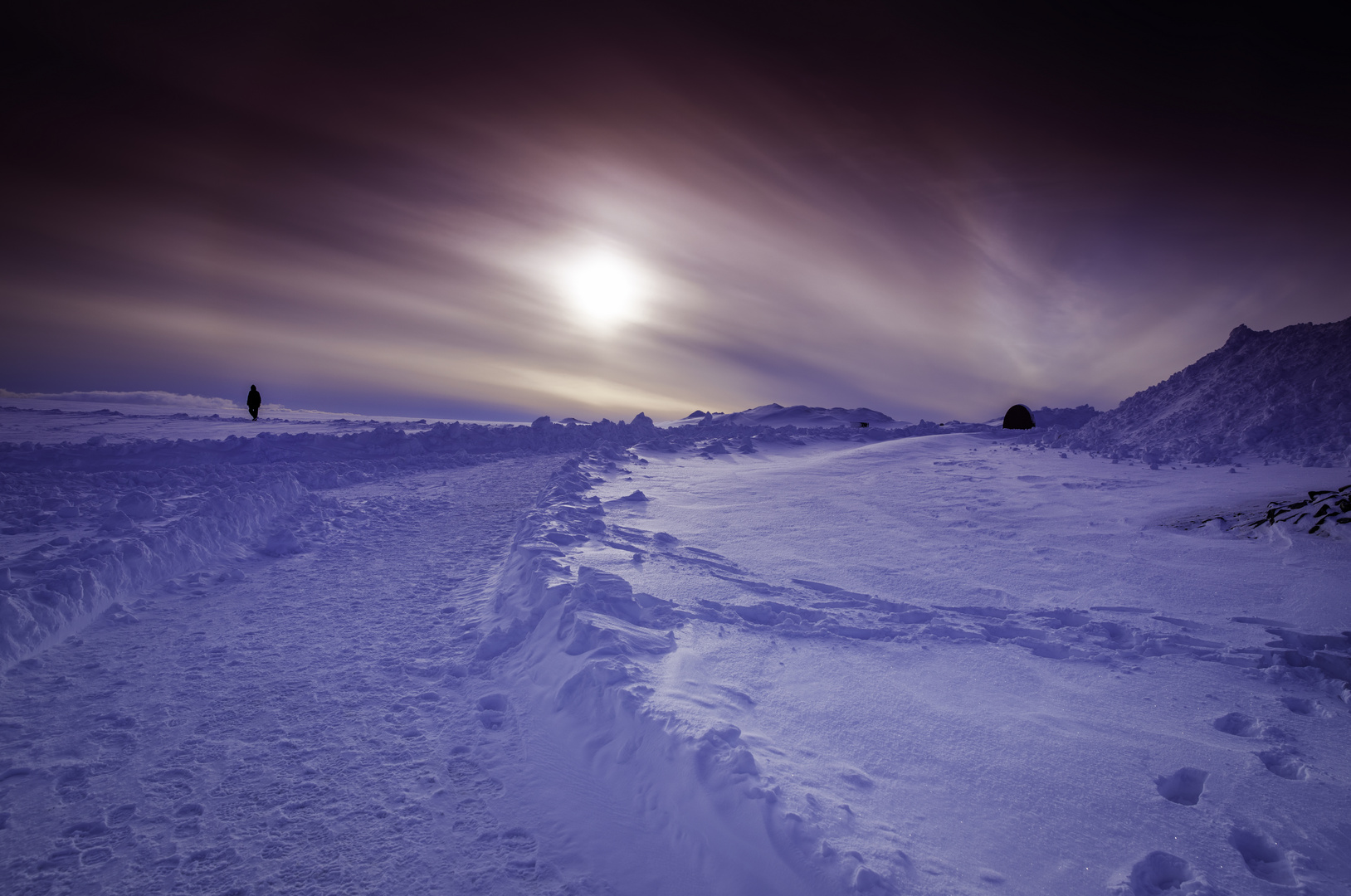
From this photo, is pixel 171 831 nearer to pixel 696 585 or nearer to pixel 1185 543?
pixel 696 585

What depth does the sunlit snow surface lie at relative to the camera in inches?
106

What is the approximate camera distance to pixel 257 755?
3355mm

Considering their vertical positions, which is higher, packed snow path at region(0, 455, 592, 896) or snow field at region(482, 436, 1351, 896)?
snow field at region(482, 436, 1351, 896)

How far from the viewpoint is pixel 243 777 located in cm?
318

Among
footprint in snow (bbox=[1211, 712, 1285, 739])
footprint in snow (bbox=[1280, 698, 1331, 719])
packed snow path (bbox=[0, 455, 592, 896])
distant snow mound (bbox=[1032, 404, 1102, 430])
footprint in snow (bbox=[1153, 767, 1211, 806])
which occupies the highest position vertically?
distant snow mound (bbox=[1032, 404, 1102, 430])

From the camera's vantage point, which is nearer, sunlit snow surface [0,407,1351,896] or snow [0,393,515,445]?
sunlit snow surface [0,407,1351,896]

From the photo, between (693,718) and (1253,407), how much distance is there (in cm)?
1476

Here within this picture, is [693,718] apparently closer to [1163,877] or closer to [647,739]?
[647,739]

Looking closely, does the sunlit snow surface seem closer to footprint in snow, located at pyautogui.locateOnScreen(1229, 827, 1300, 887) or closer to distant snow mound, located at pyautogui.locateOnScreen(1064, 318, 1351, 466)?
footprint in snow, located at pyautogui.locateOnScreen(1229, 827, 1300, 887)

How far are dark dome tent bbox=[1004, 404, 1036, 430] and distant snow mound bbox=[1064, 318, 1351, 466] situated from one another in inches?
786

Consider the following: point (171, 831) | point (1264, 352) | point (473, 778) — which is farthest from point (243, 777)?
point (1264, 352)

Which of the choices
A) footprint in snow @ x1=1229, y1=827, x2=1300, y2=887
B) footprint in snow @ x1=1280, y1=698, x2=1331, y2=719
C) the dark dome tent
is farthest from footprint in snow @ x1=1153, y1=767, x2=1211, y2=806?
the dark dome tent

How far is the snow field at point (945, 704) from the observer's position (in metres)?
2.73

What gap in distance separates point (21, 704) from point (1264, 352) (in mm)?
20603
